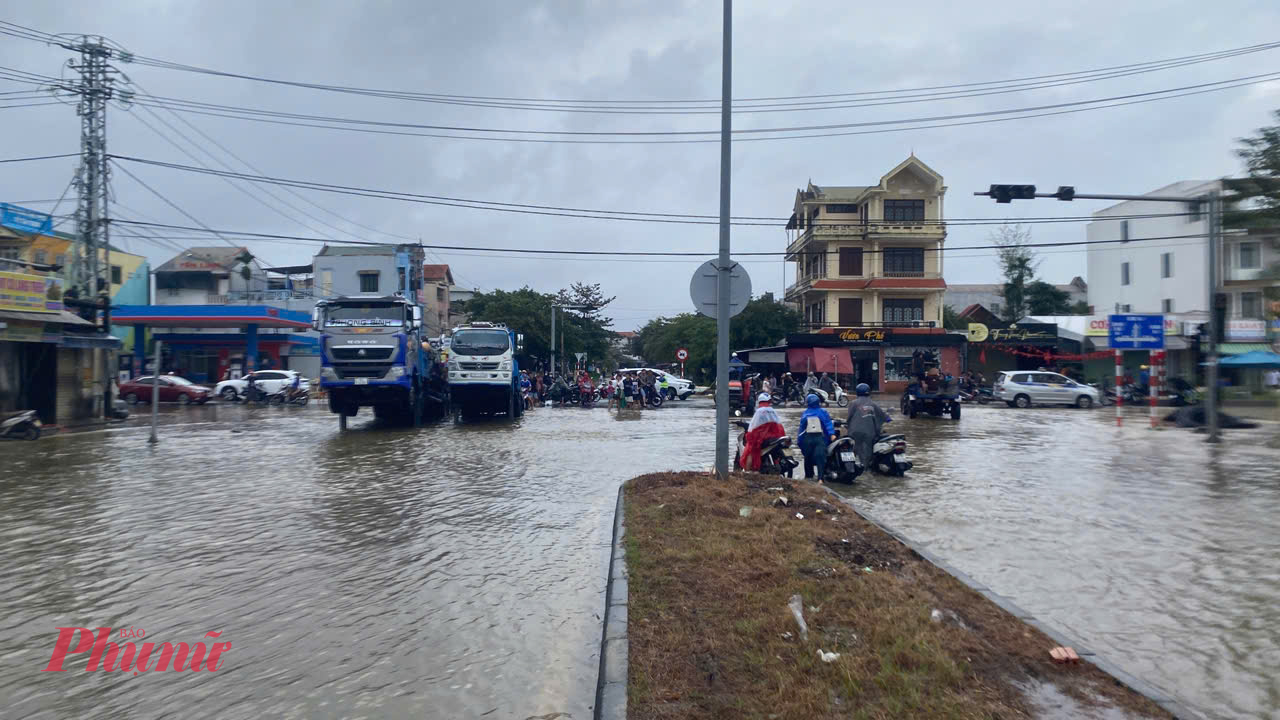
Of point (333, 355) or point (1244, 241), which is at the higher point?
point (1244, 241)

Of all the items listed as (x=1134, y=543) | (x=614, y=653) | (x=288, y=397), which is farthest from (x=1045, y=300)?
(x=614, y=653)

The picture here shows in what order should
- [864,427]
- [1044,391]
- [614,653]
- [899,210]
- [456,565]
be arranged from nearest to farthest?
[614,653], [456,565], [864,427], [1044,391], [899,210]

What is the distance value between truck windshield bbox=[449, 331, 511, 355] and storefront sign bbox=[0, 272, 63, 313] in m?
10.3

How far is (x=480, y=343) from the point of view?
24938 mm

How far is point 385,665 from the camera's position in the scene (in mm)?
5004

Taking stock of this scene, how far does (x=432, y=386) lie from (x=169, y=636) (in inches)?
759

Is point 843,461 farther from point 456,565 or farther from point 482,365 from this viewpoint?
point 482,365

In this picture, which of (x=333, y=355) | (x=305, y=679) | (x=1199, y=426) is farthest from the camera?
(x=1199, y=426)

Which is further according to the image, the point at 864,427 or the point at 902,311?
the point at 902,311

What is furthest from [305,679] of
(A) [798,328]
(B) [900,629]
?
(A) [798,328]

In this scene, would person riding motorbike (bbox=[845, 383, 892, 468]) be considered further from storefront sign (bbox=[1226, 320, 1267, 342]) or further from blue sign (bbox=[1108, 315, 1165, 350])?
storefront sign (bbox=[1226, 320, 1267, 342])

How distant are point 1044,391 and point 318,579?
1307 inches

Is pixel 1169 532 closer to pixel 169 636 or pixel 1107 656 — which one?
pixel 1107 656

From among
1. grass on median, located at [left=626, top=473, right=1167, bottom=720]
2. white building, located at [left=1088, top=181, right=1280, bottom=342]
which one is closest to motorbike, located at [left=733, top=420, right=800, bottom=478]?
grass on median, located at [left=626, top=473, right=1167, bottom=720]
